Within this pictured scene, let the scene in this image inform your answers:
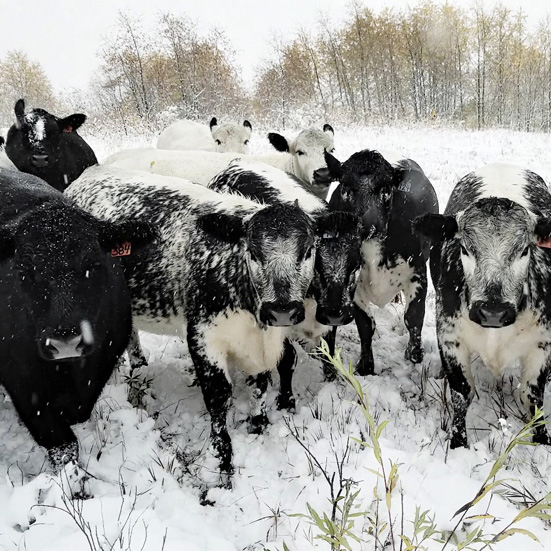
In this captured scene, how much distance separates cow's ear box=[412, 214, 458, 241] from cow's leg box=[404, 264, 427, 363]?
55.1 inches

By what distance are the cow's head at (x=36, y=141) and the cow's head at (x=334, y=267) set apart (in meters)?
4.47

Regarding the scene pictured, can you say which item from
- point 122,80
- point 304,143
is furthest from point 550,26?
point 304,143

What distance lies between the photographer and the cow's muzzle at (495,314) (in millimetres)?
2682

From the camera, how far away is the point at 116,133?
20.7 metres

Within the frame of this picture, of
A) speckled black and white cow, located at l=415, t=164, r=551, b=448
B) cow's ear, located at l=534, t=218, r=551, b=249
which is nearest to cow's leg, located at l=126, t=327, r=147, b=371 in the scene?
speckled black and white cow, located at l=415, t=164, r=551, b=448

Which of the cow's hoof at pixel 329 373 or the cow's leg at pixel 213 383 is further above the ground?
the cow's leg at pixel 213 383

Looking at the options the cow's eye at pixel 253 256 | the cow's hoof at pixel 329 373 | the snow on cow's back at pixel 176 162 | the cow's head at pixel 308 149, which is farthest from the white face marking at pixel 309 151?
the cow's eye at pixel 253 256

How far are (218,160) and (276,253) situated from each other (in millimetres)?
4322

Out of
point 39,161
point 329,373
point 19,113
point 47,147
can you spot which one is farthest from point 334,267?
point 19,113

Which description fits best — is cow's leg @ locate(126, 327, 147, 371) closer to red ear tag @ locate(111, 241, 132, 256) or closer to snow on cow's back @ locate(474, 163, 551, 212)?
red ear tag @ locate(111, 241, 132, 256)

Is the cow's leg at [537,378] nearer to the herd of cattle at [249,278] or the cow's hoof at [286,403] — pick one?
the herd of cattle at [249,278]

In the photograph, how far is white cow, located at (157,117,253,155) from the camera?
9.52m

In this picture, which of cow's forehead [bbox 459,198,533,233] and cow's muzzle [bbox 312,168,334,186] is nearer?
cow's forehead [bbox 459,198,533,233]

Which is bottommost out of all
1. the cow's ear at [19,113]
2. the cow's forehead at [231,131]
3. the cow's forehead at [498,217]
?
the cow's forehead at [498,217]
